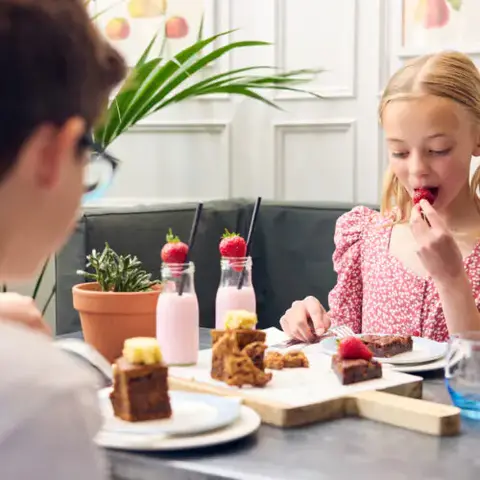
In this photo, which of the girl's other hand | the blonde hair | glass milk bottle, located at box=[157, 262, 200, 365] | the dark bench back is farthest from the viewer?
the dark bench back

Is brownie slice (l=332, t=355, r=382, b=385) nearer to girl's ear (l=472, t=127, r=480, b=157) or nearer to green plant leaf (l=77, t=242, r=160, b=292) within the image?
green plant leaf (l=77, t=242, r=160, b=292)

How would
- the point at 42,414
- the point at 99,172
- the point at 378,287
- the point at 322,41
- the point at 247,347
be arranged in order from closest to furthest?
the point at 42,414, the point at 99,172, the point at 247,347, the point at 378,287, the point at 322,41

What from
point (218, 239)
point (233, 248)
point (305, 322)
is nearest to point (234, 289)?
point (233, 248)

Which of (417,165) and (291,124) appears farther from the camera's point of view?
(291,124)

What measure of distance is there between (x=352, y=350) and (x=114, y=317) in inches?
17.4

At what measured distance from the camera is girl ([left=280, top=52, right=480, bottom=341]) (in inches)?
Answer: 76.7

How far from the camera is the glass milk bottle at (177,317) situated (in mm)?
1618

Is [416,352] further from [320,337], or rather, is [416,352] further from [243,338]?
[243,338]

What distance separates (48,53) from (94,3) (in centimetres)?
347

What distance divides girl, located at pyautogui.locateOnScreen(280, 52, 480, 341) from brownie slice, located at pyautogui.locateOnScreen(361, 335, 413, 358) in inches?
6.8

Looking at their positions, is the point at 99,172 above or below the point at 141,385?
above

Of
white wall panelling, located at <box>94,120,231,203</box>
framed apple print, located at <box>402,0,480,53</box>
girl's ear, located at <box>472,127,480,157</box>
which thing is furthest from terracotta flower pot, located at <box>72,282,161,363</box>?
white wall panelling, located at <box>94,120,231,203</box>

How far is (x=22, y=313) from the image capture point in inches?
50.2

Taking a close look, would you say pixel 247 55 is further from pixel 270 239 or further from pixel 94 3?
pixel 270 239
